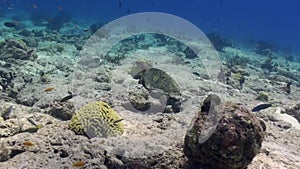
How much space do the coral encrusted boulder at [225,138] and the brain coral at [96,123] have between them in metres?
2.11

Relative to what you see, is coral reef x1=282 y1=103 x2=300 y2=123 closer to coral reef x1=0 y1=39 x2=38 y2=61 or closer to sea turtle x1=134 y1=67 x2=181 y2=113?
sea turtle x1=134 y1=67 x2=181 y2=113

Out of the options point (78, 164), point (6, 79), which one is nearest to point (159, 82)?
point (78, 164)

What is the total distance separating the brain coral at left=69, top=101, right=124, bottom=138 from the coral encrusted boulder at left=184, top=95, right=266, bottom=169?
6.93ft

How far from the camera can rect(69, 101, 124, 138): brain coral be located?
20.8 feet

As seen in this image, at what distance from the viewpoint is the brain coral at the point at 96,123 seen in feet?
20.8

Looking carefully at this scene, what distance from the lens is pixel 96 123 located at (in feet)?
21.2

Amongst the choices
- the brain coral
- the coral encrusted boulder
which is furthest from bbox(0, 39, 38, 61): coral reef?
the coral encrusted boulder

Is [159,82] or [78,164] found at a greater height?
[159,82]

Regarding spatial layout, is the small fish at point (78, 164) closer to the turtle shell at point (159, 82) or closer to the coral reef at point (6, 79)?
the turtle shell at point (159, 82)

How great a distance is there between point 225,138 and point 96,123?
3.08 meters

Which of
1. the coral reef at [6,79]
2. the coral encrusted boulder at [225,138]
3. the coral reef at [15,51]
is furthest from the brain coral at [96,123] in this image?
the coral reef at [15,51]

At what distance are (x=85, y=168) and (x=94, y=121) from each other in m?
1.47

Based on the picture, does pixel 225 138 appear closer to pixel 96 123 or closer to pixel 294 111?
pixel 96 123

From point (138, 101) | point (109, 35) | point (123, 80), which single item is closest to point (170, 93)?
point (138, 101)
